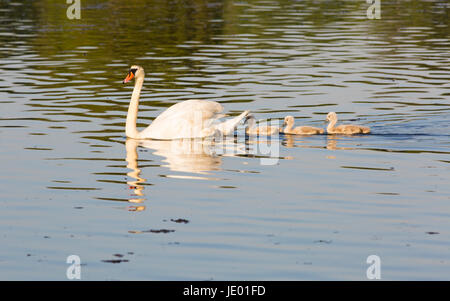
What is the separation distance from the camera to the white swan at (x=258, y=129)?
67.7 ft

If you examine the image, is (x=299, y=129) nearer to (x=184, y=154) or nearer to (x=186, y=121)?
(x=186, y=121)

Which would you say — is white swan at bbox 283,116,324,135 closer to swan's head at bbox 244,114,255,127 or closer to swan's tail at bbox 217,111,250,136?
swan's head at bbox 244,114,255,127

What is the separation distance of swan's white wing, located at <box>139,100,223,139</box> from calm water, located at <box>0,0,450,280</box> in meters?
0.34

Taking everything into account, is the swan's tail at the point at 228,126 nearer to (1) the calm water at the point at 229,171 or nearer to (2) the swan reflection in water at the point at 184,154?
(2) the swan reflection in water at the point at 184,154

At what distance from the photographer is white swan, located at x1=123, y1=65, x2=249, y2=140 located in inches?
785

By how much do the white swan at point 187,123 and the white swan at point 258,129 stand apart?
418 millimetres

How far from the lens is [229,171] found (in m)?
16.8

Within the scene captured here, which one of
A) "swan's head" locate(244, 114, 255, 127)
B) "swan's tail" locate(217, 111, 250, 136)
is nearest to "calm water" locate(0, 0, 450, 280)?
"swan's tail" locate(217, 111, 250, 136)

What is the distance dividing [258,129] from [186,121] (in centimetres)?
165

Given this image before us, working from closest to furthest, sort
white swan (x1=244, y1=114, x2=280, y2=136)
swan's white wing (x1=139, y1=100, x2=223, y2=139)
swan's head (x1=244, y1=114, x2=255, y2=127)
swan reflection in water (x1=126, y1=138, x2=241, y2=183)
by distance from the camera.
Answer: swan reflection in water (x1=126, y1=138, x2=241, y2=183), swan's white wing (x1=139, y1=100, x2=223, y2=139), white swan (x1=244, y1=114, x2=280, y2=136), swan's head (x1=244, y1=114, x2=255, y2=127)

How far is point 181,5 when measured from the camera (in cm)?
5822

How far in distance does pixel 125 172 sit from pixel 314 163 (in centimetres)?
324

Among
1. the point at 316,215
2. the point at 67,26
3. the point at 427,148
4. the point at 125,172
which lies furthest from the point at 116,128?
the point at 67,26

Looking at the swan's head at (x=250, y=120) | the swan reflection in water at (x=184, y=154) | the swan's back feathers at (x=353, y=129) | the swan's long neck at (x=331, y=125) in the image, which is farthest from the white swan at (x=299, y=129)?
the swan reflection in water at (x=184, y=154)
